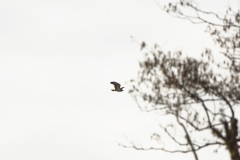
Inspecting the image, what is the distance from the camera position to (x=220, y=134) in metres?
15.3

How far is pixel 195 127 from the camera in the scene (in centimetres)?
1549

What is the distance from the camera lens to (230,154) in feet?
49.3

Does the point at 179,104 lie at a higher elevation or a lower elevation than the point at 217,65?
lower

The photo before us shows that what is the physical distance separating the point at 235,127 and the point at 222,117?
52 cm

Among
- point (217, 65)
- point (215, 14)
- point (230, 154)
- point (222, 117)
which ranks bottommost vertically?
point (230, 154)

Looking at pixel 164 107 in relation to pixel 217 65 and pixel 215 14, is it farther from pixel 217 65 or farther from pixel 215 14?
pixel 215 14

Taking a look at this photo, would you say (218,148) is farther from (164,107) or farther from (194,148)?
(164,107)

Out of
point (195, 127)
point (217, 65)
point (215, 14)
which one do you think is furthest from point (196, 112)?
point (215, 14)

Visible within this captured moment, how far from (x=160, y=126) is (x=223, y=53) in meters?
3.22

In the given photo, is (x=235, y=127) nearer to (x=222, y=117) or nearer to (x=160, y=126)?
(x=222, y=117)

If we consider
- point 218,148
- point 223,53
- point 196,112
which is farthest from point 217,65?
point 218,148

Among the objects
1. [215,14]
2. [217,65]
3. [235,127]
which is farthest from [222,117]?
[215,14]

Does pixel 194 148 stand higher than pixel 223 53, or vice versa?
pixel 223 53

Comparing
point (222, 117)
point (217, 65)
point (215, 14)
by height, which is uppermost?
point (215, 14)
